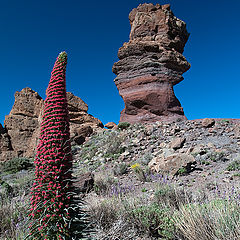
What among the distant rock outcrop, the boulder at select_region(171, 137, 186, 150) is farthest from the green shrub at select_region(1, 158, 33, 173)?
the boulder at select_region(171, 137, 186, 150)

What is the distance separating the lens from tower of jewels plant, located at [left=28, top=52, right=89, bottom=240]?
167 centimetres

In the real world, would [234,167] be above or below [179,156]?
below

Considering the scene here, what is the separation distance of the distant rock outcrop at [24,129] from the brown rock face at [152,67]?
568cm

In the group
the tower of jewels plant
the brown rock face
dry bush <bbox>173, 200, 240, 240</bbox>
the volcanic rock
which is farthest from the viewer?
the brown rock face

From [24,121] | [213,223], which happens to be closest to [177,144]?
[213,223]

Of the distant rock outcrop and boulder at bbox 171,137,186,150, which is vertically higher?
the distant rock outcrop

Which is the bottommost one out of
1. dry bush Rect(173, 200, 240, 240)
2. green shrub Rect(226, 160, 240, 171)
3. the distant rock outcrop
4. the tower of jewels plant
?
dry bush Rect(173, 200, 240, 240)

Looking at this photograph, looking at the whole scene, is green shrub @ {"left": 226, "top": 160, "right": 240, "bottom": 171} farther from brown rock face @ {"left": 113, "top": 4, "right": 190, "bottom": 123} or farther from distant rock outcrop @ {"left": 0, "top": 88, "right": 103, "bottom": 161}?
distant rock outcrop @ {"left": 0, "top": 88, "right": 103, "bottom": 161}

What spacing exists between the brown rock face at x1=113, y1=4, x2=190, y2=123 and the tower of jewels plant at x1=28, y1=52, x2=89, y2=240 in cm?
1655

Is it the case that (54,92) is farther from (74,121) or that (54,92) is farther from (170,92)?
(74,121)

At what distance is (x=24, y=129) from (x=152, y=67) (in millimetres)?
14801

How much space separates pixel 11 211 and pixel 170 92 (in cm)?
1771

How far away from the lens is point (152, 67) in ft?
63.5

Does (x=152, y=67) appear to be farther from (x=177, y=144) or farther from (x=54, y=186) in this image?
(x=54, y=186)
